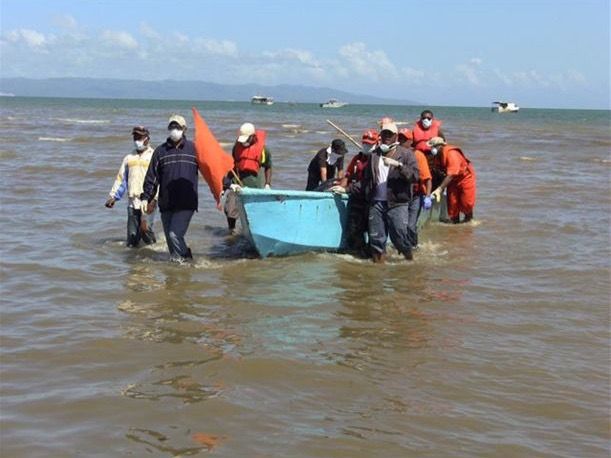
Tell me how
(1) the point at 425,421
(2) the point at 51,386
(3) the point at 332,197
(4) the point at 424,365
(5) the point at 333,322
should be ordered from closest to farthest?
1. (1) the point at 425,421
2. (2) the point at 51,386
3. (4) the point at 424,365
4. (5) the point at 333,322
5. (3) the point at 332,197

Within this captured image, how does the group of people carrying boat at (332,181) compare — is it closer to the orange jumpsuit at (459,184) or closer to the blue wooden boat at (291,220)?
the orange jumpsuit at (459,184)

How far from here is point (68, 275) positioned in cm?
748

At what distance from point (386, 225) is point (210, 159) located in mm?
2014

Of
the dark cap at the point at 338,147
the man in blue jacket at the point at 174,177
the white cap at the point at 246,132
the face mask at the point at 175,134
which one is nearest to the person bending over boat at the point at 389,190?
the dark cap at the point at 338,147

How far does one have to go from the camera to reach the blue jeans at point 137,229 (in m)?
8.59

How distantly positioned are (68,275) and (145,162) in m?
1.53

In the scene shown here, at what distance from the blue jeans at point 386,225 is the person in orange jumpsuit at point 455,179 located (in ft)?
5.15

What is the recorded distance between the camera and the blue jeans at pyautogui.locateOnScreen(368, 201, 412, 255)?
8.21 m

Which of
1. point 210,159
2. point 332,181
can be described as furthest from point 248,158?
point 210,159

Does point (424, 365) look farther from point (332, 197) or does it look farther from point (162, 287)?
point (332, 197)

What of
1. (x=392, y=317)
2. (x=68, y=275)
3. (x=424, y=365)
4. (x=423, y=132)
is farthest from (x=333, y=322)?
(x=423, y=132)

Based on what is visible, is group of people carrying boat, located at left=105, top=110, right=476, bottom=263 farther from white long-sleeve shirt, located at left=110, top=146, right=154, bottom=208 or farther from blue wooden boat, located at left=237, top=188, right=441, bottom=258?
blue wooden boat, located at left=237, top=188, right=441, bottom=258

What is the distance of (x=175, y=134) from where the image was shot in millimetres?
7312

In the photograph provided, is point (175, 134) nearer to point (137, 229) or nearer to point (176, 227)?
point (176, 227)
